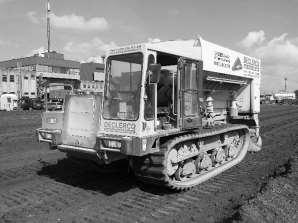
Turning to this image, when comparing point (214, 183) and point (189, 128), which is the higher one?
point (189, 128)

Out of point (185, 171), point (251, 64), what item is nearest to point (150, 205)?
point (185, 171)

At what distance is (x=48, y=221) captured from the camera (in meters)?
5.60

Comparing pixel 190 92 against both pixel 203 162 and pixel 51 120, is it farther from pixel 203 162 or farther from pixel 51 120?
pixel 51 120

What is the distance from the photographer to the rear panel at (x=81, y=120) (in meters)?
7.09

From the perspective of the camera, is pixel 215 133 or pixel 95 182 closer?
pixel 95 182

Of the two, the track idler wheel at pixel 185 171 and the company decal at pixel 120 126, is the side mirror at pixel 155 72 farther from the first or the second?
the track idler wheel at pixel 185 171

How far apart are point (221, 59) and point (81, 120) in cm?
419

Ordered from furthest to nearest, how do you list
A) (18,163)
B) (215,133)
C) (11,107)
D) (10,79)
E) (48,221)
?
(10,79)
(11,107)
(18,163)
(215,133)
(48,221)

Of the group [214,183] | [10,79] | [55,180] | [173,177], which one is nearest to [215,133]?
[214,183]

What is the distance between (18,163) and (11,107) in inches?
1605

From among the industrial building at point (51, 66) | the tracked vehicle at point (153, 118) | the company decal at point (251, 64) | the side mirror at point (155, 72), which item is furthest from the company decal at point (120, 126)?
the industrial building at point (51, 66)

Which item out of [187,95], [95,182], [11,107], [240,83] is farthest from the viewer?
[11,107]

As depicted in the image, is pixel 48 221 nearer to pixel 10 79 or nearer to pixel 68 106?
pixel 68 106

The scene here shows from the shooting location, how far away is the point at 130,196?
6.90 meters
